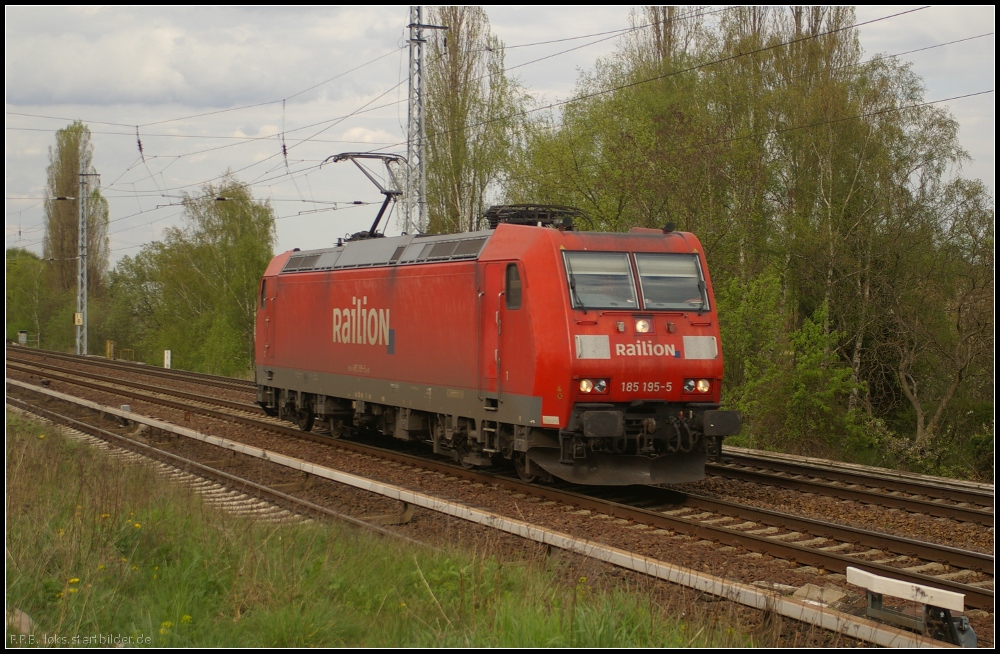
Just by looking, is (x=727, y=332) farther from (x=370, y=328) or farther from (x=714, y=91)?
(x=714, y=91)

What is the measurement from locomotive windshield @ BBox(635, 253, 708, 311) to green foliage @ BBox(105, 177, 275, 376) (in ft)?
104

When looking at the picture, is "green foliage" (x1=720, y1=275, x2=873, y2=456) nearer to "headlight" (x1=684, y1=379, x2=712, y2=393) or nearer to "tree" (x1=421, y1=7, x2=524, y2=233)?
"headlight" (x1=684, y1=379, x2=712, y2=393)

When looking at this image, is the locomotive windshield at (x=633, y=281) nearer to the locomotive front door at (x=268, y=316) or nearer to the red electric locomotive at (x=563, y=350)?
the red electric locomotive at (x=563, y=350)

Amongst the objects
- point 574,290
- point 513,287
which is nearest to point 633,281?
point 574,290

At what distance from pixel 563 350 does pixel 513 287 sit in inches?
48.9

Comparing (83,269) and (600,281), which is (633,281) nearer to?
(600,281)

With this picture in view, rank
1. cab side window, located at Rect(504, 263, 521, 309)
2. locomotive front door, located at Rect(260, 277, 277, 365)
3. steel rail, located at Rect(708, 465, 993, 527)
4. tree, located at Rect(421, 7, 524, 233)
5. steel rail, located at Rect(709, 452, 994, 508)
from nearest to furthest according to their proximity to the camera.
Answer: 1. steel rail, located at Rect(708, 465, 993, 527)
2. steel rail, located at Rect(709, 452, 994, 508)
3. cab side window, located at Rect(504, 263, 521, 309)
4. locomotive front door, located at Rect(260, 277, 277, 365)
5. tree, located at Rect(421, 7, 524, 233)

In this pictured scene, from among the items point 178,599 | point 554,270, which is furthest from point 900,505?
point 178,599

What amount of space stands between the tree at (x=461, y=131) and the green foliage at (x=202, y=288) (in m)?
9.90

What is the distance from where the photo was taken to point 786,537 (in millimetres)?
9336

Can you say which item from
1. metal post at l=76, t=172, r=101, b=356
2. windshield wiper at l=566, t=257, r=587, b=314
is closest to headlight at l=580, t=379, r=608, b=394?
windshield wiper at l=566, t=257, r=587, b=314

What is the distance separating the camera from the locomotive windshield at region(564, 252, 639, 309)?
36.3ft

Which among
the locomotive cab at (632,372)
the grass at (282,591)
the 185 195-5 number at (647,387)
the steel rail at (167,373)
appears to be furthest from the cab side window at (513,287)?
the steel rail at (167,373)

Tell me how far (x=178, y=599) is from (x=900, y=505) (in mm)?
8138
